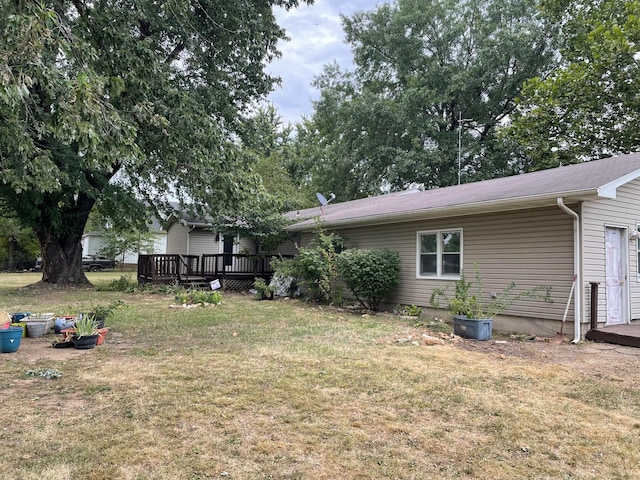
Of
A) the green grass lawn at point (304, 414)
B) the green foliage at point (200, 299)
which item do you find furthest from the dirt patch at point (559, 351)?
the green foliage at point (200, 299)

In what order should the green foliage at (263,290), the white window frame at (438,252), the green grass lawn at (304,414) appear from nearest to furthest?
1. the green grass lawn at (304,414)
2. the white window frame at (438,252)
3. the green foliage at (263,290)

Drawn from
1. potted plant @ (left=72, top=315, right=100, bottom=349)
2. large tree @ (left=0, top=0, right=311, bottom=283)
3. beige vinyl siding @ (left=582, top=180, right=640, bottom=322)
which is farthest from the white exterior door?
potted plant @ (left=72, top=315, right=100, bottom=349)

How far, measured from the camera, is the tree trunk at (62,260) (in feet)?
52.1

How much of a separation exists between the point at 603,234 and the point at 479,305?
2.42m

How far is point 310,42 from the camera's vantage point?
11.6 m

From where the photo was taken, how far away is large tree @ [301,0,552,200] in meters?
22.7

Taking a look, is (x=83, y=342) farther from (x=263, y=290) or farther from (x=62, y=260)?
(x=62, y=260)

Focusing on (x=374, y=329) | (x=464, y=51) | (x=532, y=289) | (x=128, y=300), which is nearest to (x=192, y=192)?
(x=374, y=329)

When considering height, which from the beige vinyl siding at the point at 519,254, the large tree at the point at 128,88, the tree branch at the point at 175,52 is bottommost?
the beige vinyl siding at the point at 519,254

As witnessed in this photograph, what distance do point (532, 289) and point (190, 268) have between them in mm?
13037

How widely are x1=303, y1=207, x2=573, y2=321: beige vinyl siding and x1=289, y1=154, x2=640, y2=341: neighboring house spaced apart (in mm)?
17

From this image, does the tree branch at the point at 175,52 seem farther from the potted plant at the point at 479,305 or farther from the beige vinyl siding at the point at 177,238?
the potted plant at the point at 479,305

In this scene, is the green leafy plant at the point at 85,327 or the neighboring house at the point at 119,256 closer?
the green leafy plant at the point at 85,327

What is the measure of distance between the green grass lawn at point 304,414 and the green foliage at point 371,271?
12.1 feet
